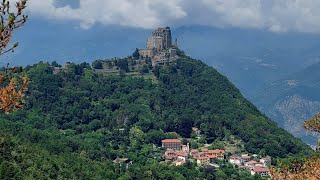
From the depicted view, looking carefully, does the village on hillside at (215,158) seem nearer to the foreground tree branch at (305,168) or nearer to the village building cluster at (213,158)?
the village building cluster at (213,158)

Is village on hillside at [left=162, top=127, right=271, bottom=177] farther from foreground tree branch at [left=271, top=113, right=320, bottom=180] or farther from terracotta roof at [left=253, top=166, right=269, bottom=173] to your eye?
foreground tree branch at [left=271, top=113, right=320, bottom=180]

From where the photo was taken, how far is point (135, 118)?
8650 centimetres

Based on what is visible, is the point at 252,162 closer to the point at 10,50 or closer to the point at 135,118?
the point at 135,118

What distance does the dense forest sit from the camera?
64.3 metres

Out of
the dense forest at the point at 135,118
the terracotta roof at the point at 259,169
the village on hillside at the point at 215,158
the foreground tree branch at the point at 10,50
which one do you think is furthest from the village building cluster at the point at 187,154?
the foreground tree branch at the point at 10,50

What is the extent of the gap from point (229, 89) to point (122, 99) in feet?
68.7

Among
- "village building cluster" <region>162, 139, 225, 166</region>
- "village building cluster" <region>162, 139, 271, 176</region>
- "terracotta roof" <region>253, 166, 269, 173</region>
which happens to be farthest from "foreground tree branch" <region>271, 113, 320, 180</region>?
"village building cluster" <region>162, 139, 225, 166</region>

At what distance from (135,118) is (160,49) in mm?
32272

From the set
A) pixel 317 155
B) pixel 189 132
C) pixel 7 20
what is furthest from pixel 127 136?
pixel 7 20

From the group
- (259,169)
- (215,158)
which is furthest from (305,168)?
(215,158)

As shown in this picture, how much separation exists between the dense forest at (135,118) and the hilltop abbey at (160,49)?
2950mm

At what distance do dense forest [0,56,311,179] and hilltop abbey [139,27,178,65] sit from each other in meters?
2.95

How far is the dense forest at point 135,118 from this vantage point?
64312mm

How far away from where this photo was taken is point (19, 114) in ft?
257
